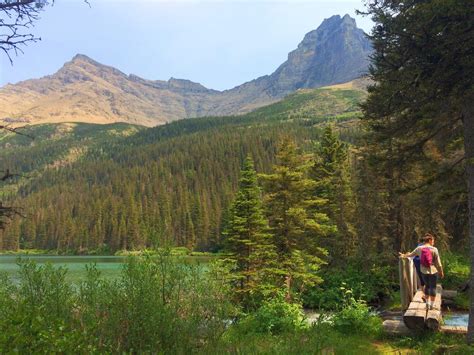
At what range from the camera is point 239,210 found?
99.6 ft

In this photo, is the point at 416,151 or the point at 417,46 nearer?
the point at 417,46

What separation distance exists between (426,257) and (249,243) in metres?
16.9

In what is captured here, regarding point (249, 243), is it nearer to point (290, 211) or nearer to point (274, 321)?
point (290, 211)

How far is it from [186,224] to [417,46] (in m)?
125

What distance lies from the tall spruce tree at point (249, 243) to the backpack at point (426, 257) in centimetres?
1527

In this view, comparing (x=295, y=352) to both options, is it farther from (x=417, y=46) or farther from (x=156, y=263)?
(x=417, y=46)

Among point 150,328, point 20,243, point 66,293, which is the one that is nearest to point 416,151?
point 150,328

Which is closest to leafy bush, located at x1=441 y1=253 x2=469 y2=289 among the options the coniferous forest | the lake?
the coniferous forest

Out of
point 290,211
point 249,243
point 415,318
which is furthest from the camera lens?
point 249,243

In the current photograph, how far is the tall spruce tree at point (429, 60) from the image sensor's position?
9.23 metres

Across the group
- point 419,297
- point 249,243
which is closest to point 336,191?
point 249,243

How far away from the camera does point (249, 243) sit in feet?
94.5

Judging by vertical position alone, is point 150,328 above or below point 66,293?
below

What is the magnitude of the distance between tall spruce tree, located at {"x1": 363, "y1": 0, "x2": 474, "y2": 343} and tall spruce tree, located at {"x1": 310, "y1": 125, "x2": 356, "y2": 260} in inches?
918
